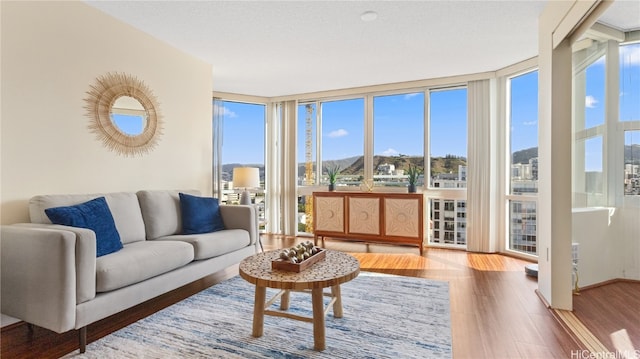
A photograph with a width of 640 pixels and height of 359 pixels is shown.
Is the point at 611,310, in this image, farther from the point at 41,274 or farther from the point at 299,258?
the point at 41,274

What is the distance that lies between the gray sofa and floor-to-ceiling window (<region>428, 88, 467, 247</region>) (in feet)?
10.6

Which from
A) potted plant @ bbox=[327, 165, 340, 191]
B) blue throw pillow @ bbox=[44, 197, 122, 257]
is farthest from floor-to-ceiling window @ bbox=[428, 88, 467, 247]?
blue throw pillow @ bbox=[44, 197, 122, 257]

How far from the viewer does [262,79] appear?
479 centimetres

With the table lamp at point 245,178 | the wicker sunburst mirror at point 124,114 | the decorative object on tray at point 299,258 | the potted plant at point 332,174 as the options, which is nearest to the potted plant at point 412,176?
the potted plant at point 332,174

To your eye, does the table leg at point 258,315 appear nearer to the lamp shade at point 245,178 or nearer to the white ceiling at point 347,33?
the white ceiling at point 347,33

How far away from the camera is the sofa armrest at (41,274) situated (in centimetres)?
180

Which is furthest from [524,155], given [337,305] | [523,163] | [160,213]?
[160,213]

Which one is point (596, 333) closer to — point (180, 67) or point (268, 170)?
point (180, 67)

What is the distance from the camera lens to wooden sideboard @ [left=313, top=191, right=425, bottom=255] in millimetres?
4465

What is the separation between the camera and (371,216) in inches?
186

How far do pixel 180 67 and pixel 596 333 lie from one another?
4.38 metres

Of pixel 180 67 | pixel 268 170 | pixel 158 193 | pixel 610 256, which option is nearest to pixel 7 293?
pixel 158 193

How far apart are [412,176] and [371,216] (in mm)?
818

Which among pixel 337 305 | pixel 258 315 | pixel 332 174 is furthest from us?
pixel 332 174
